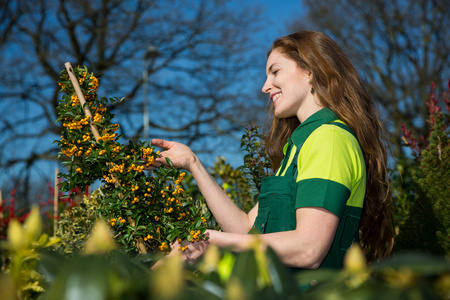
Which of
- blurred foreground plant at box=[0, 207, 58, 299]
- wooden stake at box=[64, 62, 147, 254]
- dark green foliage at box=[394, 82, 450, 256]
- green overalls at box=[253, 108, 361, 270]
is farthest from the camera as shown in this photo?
dark green foliage at box=[394, 82, 450, 256]

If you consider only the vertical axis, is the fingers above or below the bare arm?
above

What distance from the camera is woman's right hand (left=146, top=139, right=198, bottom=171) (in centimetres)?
210

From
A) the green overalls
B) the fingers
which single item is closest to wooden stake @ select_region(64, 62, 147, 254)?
the fingers

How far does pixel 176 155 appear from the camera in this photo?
7.11 ft

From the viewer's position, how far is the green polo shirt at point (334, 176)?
146cm

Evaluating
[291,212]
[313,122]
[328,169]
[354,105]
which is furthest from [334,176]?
[354,105]

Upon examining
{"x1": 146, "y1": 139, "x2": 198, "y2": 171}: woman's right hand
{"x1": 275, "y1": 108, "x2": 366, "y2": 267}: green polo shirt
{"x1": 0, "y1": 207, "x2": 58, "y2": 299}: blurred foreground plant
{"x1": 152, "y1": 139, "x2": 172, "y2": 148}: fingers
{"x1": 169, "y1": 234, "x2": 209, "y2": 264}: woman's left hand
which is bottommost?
{"x1": 169, "y1": 234, "x2": 209, "y2": 264}: woman's left hand

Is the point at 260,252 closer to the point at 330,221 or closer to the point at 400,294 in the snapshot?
the point at 400,294

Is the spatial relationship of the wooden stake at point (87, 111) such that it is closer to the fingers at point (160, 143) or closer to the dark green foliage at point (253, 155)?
the fingers at point (160, 143)

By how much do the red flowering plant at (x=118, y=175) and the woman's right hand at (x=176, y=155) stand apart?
12 cm

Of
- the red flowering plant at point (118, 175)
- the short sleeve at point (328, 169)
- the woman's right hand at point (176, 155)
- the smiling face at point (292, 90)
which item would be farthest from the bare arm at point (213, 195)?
the short sleeve at point (328, 169)

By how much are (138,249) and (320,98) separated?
1050 mm

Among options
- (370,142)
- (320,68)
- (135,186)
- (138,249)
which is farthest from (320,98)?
(138,249)

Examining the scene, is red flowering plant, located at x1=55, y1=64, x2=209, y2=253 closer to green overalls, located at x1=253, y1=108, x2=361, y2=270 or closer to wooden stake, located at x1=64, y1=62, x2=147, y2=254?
wooden stake, located at x1=64, y1=62, x2=147, y2=254
